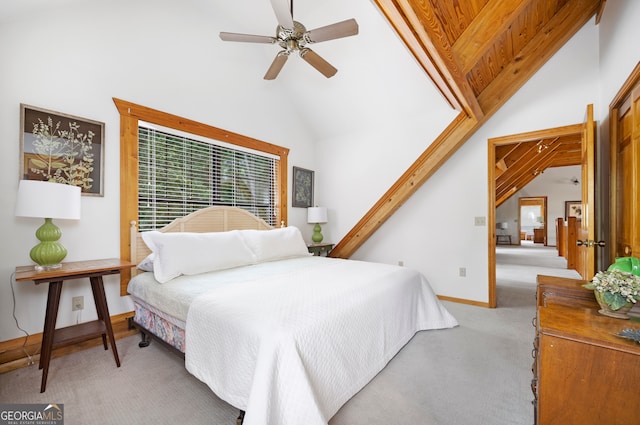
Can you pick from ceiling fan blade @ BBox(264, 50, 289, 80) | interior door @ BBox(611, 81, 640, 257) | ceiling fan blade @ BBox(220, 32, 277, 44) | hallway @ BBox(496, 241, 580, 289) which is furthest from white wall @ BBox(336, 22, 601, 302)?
ceiling fan blade @ BBox(220, 32, 277, 44)

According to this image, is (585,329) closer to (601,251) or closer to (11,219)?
(601,251)

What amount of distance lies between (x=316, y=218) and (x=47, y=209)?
2964mm

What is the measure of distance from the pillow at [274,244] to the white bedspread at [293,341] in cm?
76

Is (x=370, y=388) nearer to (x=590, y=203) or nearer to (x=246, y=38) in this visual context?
(x=590, y=203)

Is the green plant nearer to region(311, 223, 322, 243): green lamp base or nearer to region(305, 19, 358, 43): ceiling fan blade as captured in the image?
region(305, 19, 358, 43): ceiling fan blade

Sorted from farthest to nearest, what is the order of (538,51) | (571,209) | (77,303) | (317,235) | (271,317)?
(571,209) < (317,235) < (538,51) < (77,303) < (271,317)

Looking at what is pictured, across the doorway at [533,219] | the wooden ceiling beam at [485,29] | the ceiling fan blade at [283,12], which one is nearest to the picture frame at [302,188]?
the ceiling fan blade at [283,12]

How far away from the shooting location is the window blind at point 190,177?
2.63 m

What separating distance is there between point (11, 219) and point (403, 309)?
2973 mm

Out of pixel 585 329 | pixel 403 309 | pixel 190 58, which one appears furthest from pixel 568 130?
pixel 190 58

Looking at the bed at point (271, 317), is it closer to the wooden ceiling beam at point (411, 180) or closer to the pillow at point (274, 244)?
the pillow at point (274, 244)

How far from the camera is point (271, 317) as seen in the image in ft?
4.40

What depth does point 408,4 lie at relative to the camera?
1379 mm

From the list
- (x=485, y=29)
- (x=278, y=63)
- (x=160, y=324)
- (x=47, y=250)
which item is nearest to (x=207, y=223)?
(x=160, y=324)
